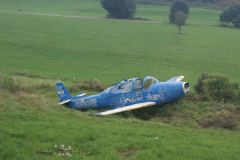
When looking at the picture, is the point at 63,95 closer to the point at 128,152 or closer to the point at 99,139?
the point at 99,139

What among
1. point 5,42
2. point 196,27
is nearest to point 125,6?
point 196,27

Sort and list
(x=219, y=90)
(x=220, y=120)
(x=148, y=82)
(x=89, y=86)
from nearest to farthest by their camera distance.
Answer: (x=220, y=120), (x=148, y=82), (x=219, y=90), (x=89, y=86)

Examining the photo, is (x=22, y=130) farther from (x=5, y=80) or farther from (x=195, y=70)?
(x=195, y=70)

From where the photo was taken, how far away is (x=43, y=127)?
1363 cm

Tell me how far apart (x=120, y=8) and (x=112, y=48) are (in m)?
45.1

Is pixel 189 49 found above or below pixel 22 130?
below

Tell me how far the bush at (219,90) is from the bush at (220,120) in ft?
12.0

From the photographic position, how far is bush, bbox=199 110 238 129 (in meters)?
18.2

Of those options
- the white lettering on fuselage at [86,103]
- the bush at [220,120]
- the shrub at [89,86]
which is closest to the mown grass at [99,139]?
the bush at [220,120]

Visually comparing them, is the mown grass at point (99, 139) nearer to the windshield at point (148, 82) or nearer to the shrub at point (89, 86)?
the windshield at point (148, 82)

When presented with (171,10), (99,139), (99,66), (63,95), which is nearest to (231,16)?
(171,10)

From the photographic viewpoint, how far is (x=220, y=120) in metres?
18.4

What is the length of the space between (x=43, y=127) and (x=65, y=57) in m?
40.1

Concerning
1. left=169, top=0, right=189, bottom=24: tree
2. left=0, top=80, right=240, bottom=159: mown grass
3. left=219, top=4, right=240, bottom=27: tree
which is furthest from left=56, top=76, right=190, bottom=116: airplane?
left=219, top=4, right=240, bottom=27: tree
